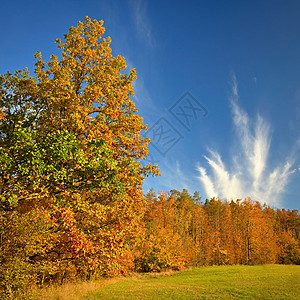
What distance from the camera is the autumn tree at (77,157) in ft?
27.8

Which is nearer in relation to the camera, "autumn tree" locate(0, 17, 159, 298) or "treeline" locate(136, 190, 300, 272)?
"autumn tree" locate(0, 17, 159, 298)

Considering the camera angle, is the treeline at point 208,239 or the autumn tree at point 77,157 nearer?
the autumn tree at point 77,157

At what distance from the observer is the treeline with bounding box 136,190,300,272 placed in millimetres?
36906

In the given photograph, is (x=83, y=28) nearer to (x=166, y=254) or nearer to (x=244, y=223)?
(x=166, y=254)

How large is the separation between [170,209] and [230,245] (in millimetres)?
22504

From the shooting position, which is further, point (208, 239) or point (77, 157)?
point (208, 239)

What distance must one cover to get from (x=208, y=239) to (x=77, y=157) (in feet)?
180

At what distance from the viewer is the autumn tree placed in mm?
8461

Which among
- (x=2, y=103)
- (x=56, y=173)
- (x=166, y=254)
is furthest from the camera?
(x=166, y=254)

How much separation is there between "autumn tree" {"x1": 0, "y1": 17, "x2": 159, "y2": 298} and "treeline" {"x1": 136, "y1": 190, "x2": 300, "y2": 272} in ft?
81.6

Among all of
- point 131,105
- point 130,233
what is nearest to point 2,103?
point 131,105

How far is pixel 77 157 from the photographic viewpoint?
8477 millimetres

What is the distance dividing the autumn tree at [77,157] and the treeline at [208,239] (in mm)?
24885

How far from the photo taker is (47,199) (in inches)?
431
